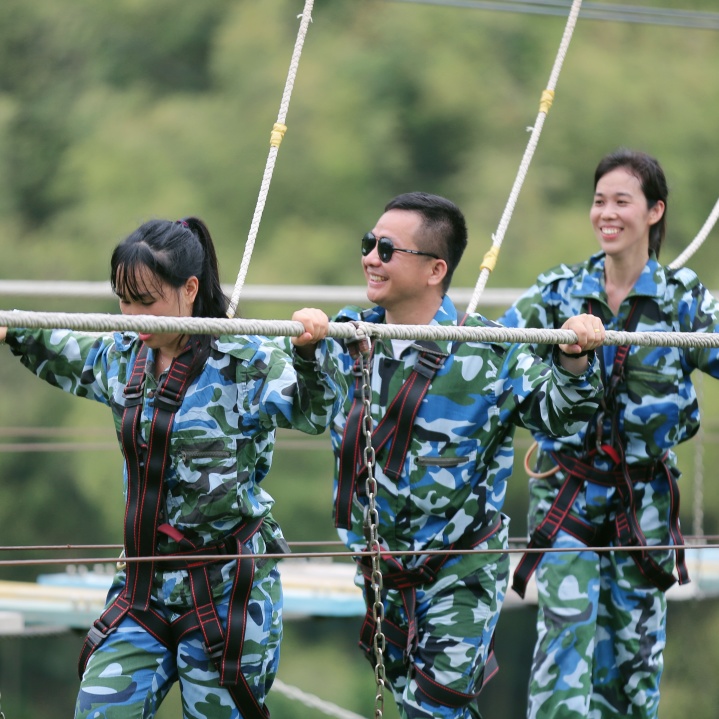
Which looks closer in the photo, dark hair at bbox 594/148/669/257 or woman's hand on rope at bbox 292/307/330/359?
woman's hand on rope at bbox 292/307/330/359

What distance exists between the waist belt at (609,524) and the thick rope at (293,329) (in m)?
0.54

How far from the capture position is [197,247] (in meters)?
2.34

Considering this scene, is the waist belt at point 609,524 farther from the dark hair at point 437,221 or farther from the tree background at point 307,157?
the tree background at point 307,157

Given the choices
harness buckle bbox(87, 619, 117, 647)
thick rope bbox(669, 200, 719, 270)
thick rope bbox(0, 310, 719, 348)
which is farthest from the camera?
thick rope bbox(669, 200, 719, 270)

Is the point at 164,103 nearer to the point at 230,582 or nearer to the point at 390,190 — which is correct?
the point at 390,190

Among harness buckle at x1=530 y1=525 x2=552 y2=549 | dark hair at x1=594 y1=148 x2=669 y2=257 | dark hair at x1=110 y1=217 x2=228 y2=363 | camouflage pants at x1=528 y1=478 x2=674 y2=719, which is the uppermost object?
dark hair at x1=594 y1=148 x2=669 y2=257

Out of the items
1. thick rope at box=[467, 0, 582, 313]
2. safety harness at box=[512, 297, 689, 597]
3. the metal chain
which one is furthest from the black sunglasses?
safety harness at box=[512, 297, 689, 597]

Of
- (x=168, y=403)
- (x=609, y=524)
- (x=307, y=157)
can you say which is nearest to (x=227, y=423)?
(x=168, y=403)

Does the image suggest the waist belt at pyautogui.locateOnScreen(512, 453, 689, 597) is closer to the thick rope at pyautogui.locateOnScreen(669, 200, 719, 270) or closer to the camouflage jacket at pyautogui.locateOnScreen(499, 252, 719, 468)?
the camouflage jacket at pyautogui.locateOnScreen(499, 252, 719, 468)

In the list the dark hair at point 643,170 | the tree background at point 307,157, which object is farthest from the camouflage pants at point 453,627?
the tree background at point 307,157

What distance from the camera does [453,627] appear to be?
8.23 ft

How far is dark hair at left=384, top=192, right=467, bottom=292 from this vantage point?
104 inches

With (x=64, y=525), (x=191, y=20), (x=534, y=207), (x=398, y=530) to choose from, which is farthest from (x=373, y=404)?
(x=191, y=20)

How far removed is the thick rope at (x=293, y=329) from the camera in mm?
2016
